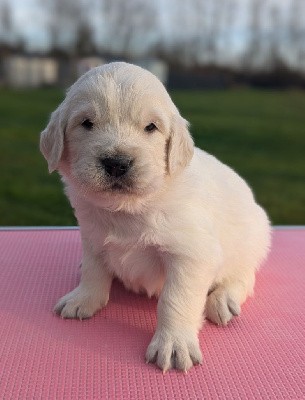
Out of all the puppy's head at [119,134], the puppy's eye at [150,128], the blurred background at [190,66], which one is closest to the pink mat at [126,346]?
the puppy's head at [119,134]

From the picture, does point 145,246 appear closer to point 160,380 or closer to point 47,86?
point 160,380

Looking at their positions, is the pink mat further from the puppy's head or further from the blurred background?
the blurred background

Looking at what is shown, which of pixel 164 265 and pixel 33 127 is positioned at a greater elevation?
pixel 164 265

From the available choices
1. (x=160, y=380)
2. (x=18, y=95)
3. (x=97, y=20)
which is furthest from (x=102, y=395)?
(x=18, y=95)

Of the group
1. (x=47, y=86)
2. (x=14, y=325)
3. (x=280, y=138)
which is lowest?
(x=280, y=138)

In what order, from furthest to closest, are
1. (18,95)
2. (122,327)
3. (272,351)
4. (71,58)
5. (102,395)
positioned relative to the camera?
(18,95) < (71,58) < (122,327) < (272,351) < (102,395)

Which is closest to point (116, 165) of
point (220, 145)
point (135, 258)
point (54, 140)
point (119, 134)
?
point (119, 134)

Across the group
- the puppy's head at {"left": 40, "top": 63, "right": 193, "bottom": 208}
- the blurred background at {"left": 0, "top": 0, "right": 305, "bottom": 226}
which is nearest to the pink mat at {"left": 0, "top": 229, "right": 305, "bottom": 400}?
the puppy's head at {"left": 40, "top": 63, "right": 193, "bottom": 208}

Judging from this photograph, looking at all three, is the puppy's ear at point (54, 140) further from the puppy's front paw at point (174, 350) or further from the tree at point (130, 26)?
the tree at point (130, 26)
